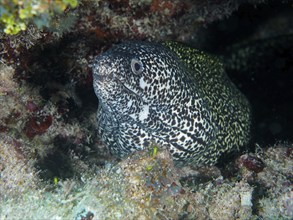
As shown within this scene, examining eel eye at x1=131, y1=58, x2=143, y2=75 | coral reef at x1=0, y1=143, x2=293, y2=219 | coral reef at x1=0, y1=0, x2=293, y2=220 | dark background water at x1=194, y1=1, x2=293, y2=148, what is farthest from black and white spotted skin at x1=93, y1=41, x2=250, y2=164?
dark background water at x1=194, y1=1, x2=293, y2=148

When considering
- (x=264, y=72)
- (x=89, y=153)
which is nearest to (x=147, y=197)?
(x=89, y=153)

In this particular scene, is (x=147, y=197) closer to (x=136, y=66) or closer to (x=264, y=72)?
(x=136, y=66)

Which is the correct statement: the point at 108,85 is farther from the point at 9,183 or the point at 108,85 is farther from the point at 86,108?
the point at 86,108

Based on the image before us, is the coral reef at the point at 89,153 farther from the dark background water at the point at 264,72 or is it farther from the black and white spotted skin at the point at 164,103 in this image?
the dark background water at the point at 264,72

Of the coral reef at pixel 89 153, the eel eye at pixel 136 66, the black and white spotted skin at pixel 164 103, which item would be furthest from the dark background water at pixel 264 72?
the eel eye at pixel 136 66

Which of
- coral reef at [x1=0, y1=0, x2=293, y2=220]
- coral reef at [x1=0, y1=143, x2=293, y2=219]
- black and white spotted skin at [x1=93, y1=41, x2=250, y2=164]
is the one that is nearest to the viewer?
coral reef at [x1=0, y1=143, x2=293, y2=219]

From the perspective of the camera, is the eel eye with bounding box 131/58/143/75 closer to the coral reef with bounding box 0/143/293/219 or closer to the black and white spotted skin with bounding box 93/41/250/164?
the black and white spotted skin with bounding box 93/41/250/164

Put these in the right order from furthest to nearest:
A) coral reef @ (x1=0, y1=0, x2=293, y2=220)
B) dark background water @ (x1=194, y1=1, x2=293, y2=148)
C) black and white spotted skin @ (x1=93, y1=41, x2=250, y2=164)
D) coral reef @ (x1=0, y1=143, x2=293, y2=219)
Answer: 1. dark background water @ (x1=194, y1=1, x2=293, y2=148)
2. black and white spotted skin @ (x1=93, y1=41, x2=250, y2=164)
3. coral reef @ (x1=0, y1=0, x2=293, y2=220)
4. coral reef @ (x1=0, y1=143, x2=293, y2=219)
